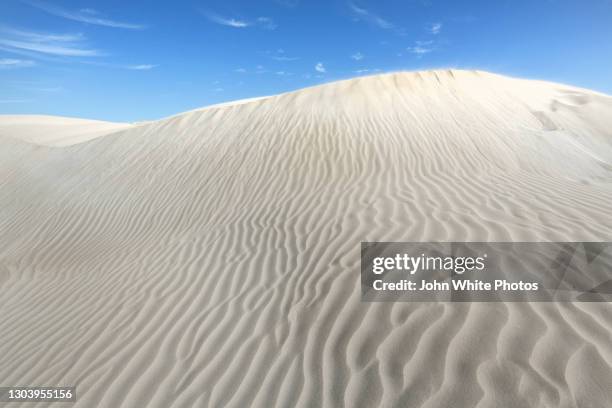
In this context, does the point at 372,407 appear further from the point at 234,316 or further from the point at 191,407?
the point at 234,316

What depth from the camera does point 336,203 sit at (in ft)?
19.5

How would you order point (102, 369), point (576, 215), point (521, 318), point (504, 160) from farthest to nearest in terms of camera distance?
point (504, 160) → point (576, 215) → point (102, 369) → point (521, 318)

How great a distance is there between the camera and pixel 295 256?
4633 millimetres

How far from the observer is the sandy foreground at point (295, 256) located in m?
2.64

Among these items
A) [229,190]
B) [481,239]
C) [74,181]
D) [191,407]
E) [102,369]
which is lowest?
[191,407]

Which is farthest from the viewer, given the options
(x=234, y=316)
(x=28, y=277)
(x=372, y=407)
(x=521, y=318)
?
(x=28, y=277)

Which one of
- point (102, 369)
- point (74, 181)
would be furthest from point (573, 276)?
point (74, 181)

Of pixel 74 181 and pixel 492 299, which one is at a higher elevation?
pixel 74 181

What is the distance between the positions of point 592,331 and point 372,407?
1.60 m

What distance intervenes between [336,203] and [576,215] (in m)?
3.12

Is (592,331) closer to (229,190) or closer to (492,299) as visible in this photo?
(492,299)

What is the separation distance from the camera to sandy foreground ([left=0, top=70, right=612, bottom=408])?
8.66 feet

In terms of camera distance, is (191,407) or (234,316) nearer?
(191,407)

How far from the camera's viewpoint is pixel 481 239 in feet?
13.5
